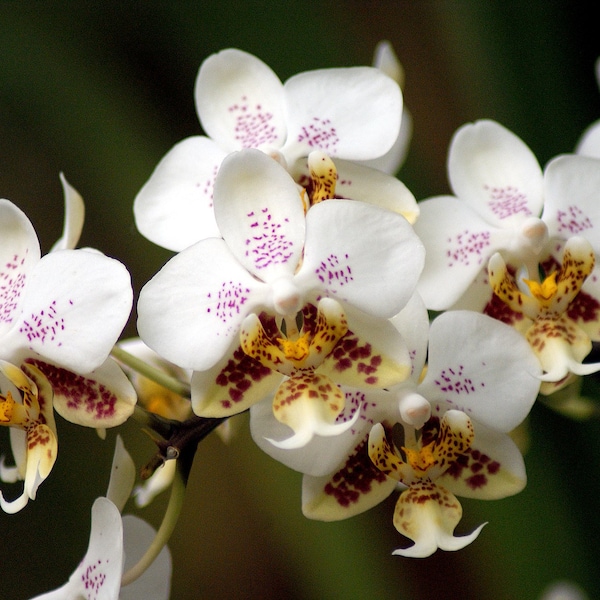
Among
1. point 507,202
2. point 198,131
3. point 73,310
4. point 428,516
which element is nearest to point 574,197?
point 507,202

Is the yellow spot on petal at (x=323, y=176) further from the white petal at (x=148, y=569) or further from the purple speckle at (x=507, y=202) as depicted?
the white petal at (x=148, y=569)

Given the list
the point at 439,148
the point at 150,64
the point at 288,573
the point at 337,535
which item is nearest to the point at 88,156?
the point at 150,64

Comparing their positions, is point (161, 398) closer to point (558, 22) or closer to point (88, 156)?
point (558, 22)

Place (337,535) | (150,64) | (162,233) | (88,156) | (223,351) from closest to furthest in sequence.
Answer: (223,351), (162,233), (337,535), (88,156), (150,64)

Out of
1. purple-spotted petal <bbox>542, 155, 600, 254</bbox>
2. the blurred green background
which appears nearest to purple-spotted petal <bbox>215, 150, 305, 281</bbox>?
purple-spotted petal <bbox>542, 155, 600, 254</bbox>

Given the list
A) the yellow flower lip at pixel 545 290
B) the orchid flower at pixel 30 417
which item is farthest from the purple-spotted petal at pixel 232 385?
Answer: the yellow flower lip at pixel 545 290
